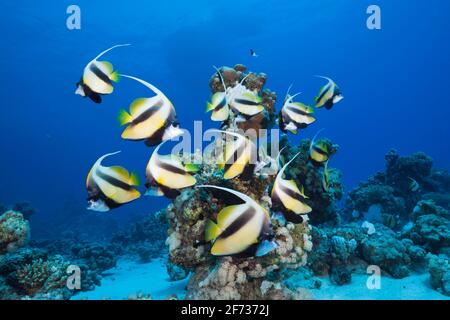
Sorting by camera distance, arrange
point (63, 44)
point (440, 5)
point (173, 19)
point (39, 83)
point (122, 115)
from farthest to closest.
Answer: point (39, 83) → point (440, 5) → point (173, 19) → point (63, 44) → point (122, 115)

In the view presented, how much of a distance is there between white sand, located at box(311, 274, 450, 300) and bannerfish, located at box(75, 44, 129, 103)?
446 centimetres

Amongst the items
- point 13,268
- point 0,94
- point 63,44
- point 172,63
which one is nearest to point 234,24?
point 172,63

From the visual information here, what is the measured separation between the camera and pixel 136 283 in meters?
7.20

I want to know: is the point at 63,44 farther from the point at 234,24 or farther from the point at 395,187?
the point at 395,187

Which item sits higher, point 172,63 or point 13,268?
point 172,63

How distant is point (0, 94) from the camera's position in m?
74.2

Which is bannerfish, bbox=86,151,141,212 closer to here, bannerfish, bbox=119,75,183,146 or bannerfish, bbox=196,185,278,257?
bannerfish, bbox=119,75,183,146

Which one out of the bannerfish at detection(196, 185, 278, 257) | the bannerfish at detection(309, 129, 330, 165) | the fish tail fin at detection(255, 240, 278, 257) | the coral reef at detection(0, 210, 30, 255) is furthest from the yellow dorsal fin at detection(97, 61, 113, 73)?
the coral reef at detection(0, 210, 30, 255)

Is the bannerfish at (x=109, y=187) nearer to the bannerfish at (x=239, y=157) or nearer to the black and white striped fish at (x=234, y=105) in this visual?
the bannerfish at (x=239, y=157)

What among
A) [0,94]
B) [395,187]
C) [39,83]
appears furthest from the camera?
[0,94]

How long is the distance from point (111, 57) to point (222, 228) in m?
56.8

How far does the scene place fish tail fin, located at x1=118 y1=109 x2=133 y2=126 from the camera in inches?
111

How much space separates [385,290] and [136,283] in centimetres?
540

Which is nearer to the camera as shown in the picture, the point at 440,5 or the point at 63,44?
the point at 63,44
